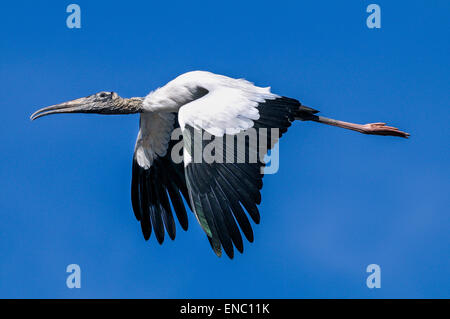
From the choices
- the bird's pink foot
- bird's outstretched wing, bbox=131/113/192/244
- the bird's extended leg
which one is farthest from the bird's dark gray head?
the bird's pink foot

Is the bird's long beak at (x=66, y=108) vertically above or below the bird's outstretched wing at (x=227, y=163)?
above

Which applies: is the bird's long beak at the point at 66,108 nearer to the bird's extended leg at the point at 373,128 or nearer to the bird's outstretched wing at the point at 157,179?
the bird's outstretched wing at the point at 157,179

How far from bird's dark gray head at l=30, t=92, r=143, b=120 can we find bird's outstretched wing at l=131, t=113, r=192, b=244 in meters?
0.41

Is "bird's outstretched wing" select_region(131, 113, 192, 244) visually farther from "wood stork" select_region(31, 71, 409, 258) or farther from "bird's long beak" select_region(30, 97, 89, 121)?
"bird's long beak" select_region(30, 97, 89, 121)

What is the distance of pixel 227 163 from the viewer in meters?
9.77

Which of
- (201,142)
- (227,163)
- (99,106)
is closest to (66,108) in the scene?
(99,106)

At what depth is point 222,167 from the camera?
977 centimetres

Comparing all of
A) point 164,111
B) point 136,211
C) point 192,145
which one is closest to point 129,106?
point 164,111

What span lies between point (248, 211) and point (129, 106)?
305 centimetres

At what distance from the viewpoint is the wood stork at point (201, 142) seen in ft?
31.6

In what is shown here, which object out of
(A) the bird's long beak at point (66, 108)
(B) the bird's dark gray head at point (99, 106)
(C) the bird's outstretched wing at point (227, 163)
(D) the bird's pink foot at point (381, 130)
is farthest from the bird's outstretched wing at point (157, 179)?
(D) the bird's pink foot at point (381, 130)

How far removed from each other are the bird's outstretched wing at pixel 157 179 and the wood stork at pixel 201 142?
1 centimetres

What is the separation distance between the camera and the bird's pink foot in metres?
12.6

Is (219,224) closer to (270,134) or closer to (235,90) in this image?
(270,134)
